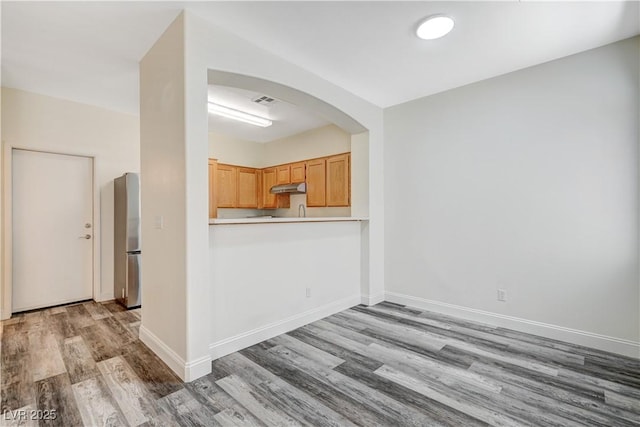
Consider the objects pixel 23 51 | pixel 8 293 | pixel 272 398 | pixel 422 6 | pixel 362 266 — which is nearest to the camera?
pixel 272 398

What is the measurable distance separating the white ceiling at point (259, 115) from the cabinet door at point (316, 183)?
655 millimetres

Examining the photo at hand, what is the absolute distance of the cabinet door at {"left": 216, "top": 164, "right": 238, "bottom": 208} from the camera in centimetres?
577

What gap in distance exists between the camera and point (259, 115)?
4609 mm

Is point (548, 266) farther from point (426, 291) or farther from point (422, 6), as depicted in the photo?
point (422, 6)

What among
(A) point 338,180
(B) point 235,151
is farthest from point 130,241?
(A) point 338,180

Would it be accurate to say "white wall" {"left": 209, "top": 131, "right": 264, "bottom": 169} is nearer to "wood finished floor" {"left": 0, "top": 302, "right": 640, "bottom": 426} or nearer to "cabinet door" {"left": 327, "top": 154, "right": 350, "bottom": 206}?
"cabinet door" {"left": 327, "top": 154, "right": 350, "bottom": 206}

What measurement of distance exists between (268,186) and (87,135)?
3.07 m

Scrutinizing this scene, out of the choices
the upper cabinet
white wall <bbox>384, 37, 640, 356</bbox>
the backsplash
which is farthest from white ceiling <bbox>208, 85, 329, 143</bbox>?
white wall <bbox>384, 37, 640, 356</bbox>

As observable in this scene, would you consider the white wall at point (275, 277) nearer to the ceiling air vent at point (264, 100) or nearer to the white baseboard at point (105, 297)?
the ceiling air vent at point (264, 100)

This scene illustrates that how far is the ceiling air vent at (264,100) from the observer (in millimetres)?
3873

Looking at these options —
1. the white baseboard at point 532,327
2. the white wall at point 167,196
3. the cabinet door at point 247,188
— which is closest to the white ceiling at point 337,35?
the white wall at point 167,196

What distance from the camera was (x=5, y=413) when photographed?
1.85 metres

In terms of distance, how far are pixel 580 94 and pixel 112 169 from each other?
5.58m

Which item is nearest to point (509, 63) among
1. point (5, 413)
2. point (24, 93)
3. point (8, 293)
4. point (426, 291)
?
point (426, 291)
